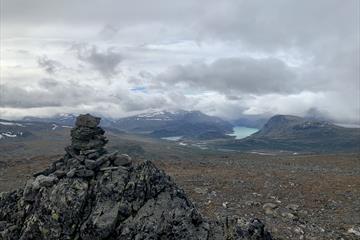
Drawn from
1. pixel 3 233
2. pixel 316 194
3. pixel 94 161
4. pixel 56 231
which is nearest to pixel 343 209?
pixel 316 194

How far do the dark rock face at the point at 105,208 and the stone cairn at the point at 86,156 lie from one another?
0.07 m

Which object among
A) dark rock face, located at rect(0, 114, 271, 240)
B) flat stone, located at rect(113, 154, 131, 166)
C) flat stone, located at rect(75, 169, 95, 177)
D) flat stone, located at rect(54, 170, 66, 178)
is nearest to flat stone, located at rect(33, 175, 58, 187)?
dark rock face, located at rect(0, 114, 271, 240)

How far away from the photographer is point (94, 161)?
30.0m

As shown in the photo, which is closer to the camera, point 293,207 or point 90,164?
point 90,164

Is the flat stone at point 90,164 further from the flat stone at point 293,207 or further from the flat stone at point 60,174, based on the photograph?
the flat stone at point 293,207

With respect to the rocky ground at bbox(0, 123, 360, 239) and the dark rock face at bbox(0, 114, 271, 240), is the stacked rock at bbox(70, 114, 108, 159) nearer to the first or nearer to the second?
the dark rock face at bbox(0, 114, 271, 240)

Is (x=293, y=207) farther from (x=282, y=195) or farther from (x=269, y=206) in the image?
(x=282, y=195)

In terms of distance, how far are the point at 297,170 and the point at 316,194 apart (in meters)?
15.3

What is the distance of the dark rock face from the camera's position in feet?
85.5

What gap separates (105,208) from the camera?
27.2m

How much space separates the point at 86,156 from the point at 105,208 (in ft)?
16.9

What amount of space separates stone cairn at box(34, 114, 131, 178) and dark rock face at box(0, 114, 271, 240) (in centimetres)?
7

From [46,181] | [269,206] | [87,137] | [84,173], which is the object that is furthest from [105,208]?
[269,206]

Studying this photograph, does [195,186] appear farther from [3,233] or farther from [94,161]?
[3,233]
